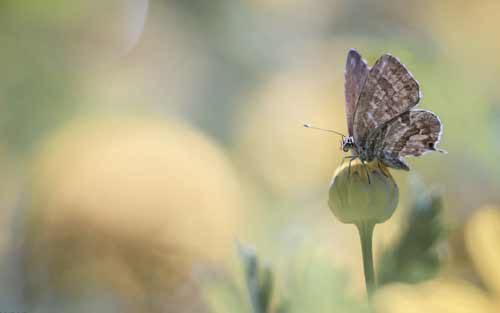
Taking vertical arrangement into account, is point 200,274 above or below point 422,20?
below

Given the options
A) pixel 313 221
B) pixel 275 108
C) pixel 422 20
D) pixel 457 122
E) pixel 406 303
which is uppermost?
pixel 422 20

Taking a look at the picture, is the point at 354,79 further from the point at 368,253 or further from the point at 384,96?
the point at 368,253

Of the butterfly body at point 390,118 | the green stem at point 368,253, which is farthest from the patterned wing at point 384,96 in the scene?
the green stem at point 368,253

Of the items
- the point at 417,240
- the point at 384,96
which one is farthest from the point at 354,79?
the point at 417,240

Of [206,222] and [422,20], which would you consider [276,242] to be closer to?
[206,222]

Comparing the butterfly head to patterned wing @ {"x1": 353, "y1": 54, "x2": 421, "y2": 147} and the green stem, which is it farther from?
the green stem

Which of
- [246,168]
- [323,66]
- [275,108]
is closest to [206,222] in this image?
[246,168]
